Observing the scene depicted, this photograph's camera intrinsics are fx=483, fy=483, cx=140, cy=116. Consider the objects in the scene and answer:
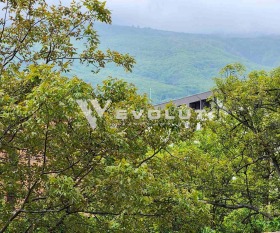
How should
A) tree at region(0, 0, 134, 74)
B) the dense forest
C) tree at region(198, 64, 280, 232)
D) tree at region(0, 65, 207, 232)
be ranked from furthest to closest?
tree at region(198, 64, 280, 232)
tree at region(0, 0, 134, 74)
the dense forest
tree at region(0, 65, 207, 232)

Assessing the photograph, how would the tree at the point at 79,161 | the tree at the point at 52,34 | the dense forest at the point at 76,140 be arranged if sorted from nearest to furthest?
the tree at the point at 79,161
the dense forest at the point at 76,140
the tree at the point at 52,34

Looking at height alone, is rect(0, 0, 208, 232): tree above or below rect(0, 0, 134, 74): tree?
below

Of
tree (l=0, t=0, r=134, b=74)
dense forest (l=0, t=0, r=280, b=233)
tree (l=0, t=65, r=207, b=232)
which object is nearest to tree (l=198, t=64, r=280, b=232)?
dense forest (l=0, t=0, r=280, b=233)

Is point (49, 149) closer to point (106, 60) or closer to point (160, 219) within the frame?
point (160, 219)

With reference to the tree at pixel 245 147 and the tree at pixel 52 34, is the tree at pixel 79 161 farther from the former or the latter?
the tree at pixel 245 147

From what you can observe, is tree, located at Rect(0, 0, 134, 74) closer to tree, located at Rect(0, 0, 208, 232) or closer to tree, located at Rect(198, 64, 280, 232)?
tree, located at Rect(0, 0, 208, 232)

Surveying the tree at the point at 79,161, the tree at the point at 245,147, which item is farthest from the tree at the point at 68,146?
the tree at the point at 245,147

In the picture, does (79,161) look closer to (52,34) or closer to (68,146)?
(68,146)

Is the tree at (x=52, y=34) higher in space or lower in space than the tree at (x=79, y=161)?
higher

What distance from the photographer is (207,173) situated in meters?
14.0

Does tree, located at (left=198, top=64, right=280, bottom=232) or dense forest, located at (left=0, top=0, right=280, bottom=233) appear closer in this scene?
dense forest, located at (left=0, top=0, right=280, bottom=233)

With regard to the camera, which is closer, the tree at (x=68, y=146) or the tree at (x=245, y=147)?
the tree at (x=68, y=146)

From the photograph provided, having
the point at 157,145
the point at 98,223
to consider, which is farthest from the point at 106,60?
the point at 98,223

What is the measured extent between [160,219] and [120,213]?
2.91ft
